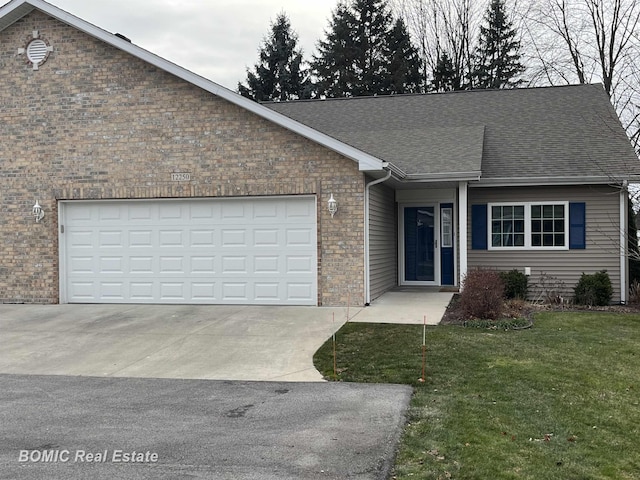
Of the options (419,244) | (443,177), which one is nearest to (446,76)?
(419,244)

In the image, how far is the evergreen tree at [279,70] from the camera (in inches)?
1495

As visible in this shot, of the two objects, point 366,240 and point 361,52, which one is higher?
point 361,52

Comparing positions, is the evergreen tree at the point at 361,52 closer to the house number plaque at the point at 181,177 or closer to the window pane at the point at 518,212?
the window pane at the point at 518,212

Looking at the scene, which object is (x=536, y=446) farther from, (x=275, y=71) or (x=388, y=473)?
(x=275, y=71)

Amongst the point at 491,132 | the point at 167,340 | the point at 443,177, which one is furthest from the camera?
the point at 491,132

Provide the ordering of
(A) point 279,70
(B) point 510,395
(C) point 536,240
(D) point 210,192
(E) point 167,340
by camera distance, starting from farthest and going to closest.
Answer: (A) point 279,70, (C) point 536,240, (D) point 210,192, (E) point 167,340, (B) point 510,395

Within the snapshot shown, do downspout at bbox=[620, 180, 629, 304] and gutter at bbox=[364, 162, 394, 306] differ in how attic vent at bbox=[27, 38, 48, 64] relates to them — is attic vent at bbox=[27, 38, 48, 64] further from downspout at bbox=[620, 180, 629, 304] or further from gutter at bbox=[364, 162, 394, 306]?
downspout at bbox=[620, 180, 629, 304]

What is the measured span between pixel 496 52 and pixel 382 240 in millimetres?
24627

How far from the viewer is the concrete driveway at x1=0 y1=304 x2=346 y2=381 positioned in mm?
7902

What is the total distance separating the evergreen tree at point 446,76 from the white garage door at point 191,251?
80.6 feet

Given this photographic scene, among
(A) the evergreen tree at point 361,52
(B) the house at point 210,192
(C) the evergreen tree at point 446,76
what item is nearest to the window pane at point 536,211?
(B) the house at point 210,192

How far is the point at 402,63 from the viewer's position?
35.4m

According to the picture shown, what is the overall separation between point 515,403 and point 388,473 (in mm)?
2148

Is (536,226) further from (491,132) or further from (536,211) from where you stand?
(491,132)
